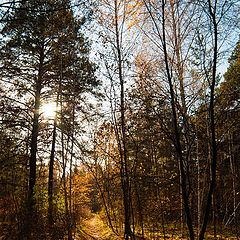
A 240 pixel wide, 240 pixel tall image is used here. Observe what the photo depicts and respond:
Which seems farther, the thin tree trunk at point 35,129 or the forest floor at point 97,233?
the forest floor at point 97,233

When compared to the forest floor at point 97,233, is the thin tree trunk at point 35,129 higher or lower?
higher

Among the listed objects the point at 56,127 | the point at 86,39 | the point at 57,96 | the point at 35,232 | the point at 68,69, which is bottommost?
the point at 35,232

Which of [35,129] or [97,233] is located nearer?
[35,129]

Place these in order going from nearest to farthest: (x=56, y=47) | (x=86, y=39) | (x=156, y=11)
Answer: (x=156, y=11) < (x=56, y=47) < (x=86, y=39)

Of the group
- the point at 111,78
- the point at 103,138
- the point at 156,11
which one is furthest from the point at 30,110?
the point at 156,11

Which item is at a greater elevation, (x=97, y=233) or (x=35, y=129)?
(x=35, y=129)

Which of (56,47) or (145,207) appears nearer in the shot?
(56,47)

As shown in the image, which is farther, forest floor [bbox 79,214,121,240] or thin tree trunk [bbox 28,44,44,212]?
forest floor [bbox 79,214,121,240]

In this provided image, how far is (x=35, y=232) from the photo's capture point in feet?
29.5

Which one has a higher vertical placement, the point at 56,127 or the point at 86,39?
the point at 86,39

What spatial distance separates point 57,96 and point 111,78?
226cm

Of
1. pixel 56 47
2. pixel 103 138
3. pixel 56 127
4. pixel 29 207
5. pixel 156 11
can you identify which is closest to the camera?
pixel 156 11

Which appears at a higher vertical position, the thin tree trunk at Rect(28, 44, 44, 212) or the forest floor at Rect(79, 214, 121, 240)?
the thin tree trunk at Rect(28, 44, 44, 212)

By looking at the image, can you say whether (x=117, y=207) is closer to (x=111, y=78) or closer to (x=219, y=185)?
(x=219, y=185)
